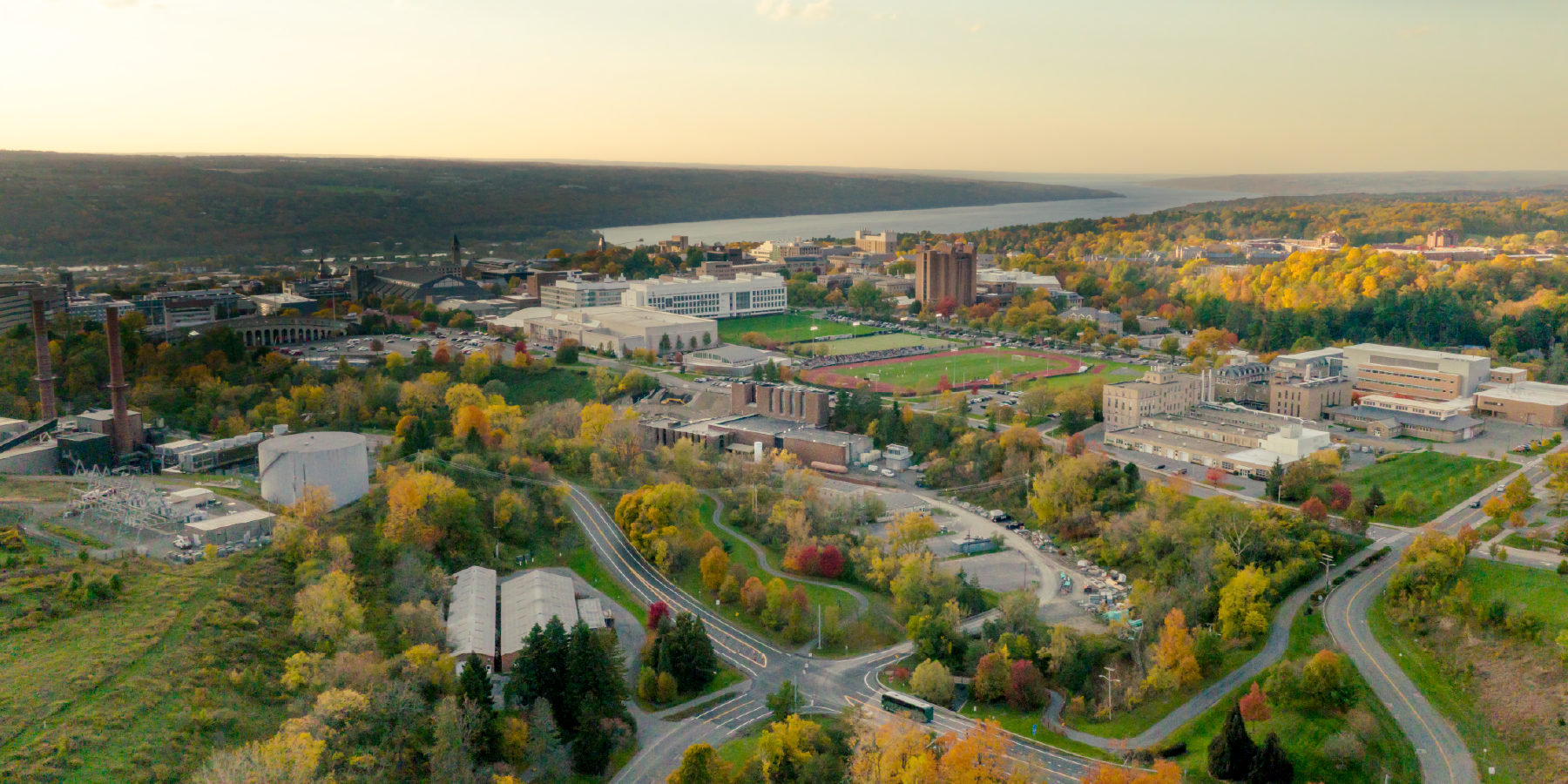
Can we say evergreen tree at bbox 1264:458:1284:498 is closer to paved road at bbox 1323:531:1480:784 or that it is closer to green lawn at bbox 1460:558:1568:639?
paved road at bbox 1323:531:1480:784

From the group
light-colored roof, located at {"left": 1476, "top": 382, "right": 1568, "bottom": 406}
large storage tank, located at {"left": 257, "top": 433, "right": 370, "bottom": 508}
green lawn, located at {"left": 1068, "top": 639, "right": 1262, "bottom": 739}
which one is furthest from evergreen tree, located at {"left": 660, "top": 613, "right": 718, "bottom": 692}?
light-colored roof, located at {"left": 1476, "top": 382, "right": 1568, "bottom": 406}

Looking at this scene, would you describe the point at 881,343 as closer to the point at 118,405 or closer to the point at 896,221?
the point at 118,405

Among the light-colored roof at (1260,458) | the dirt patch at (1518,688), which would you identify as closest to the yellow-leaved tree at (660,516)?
the dirt patch at (1518,688)

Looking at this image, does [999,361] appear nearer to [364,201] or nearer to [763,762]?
[763,762]

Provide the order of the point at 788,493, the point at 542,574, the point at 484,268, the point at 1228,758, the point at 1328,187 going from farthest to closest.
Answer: the point at 1328,187 < the point at 484,268 < the point at 788,493 < the point at 542,574 < the point at 1228,758

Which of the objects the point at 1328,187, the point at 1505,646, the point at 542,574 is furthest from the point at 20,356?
the point at 1328,187

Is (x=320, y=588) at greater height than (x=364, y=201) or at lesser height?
lesser

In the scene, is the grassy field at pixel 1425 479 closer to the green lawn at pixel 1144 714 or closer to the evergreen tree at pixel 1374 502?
the evergreen tree at pixel 1374 502
